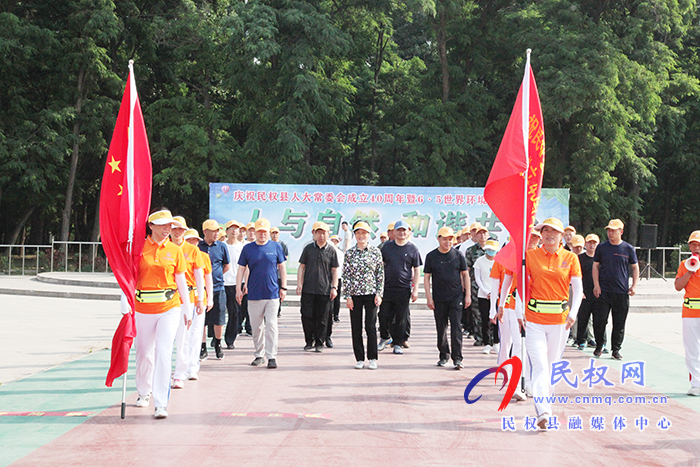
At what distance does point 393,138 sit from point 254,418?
34870 mm

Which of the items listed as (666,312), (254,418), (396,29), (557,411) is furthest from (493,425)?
(396,29)

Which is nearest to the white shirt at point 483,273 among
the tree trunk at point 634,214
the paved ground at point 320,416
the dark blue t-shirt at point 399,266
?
the paved ground at point 320,416

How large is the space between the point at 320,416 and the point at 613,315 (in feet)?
19.7

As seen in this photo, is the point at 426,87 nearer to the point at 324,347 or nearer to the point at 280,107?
the point at 280,107

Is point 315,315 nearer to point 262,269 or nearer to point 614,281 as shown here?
point 262,269

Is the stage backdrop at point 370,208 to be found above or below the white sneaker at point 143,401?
above

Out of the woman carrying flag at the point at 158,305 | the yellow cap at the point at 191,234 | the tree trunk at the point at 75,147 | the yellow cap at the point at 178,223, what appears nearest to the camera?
the woman carrying flag at the point at 158,305

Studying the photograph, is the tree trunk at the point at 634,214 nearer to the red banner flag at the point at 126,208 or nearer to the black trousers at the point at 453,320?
the black trousers at the point at 453,320

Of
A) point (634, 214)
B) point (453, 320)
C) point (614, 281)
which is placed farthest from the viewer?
point (634, 214)

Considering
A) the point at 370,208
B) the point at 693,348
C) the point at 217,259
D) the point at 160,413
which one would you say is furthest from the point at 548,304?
the point at 370,208

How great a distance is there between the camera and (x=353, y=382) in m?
8.76

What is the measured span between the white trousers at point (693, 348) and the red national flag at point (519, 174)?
2571 millimetres

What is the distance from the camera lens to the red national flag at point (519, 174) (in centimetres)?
719

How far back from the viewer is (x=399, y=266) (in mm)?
10500
